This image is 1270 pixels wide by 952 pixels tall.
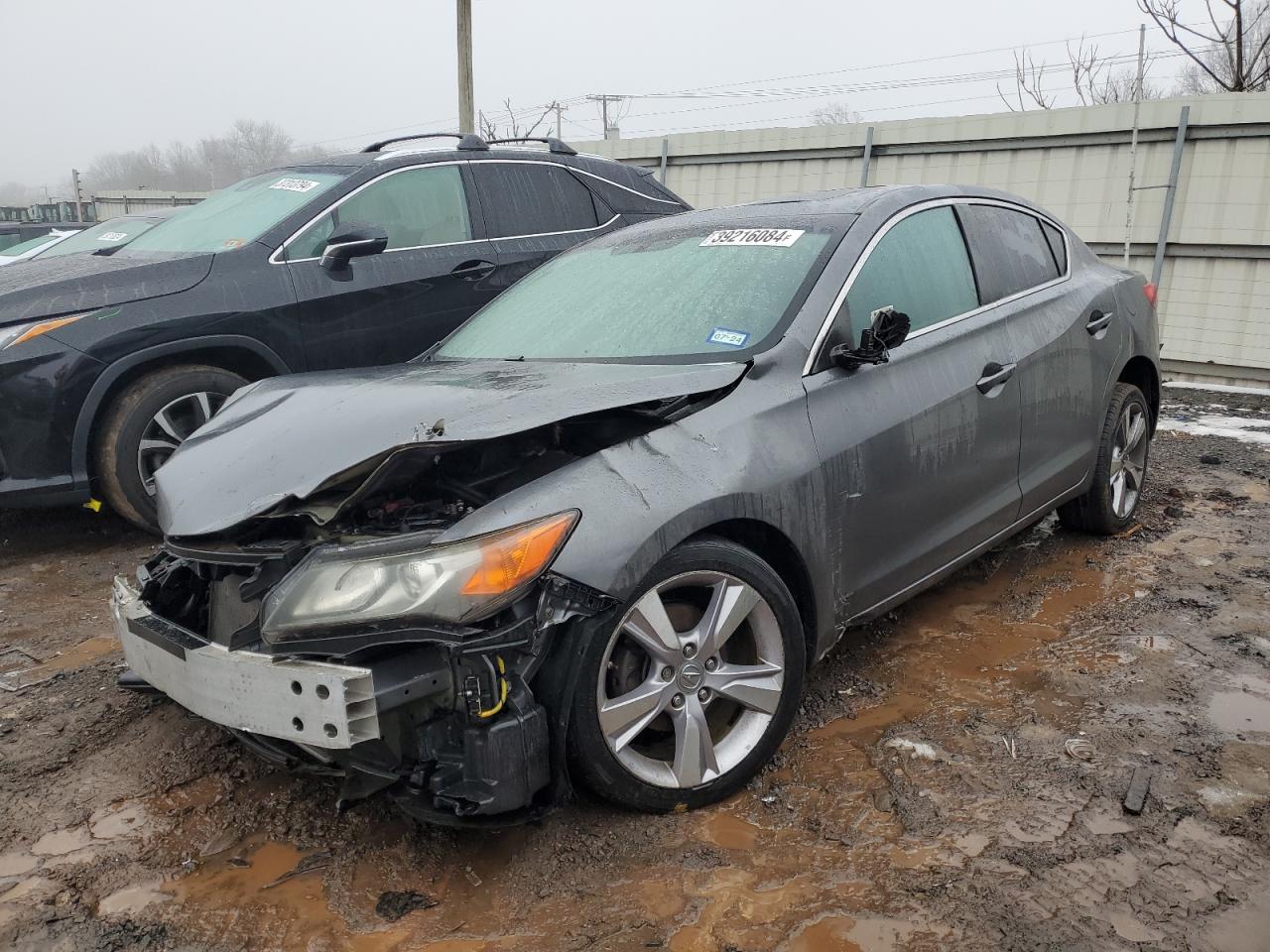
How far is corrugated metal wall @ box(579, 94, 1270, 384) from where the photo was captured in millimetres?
8992

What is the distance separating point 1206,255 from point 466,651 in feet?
31.8

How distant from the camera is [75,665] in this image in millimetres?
3426

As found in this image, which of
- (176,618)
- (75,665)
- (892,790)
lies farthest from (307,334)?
(892,790)

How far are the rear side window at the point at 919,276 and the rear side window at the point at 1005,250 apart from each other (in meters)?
0.09

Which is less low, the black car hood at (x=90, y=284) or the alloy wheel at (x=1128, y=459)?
the black car hood at (x=90, y=284)

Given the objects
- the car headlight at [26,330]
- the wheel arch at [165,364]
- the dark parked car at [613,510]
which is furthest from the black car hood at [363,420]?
the car headlight at [26,330]

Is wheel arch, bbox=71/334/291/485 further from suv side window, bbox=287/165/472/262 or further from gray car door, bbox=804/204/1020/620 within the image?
gray car door, bbox=804/204/1020/620

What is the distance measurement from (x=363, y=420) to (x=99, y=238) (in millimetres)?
4573

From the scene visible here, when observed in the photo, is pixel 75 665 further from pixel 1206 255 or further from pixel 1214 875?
pixel 1206 255

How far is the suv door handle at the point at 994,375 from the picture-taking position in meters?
3.32

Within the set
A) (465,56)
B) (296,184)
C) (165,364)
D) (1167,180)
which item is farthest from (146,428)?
(465,56)

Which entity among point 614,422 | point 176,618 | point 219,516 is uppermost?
point 614,422

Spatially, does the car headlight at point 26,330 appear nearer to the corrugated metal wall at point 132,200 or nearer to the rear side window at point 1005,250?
the rear side window at point 1005,250

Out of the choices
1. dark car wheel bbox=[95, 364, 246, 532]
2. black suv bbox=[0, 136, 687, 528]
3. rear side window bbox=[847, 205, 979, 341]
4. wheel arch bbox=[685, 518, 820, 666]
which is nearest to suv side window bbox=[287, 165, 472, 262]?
black suv bbox=[0, 136, 687, 528]
